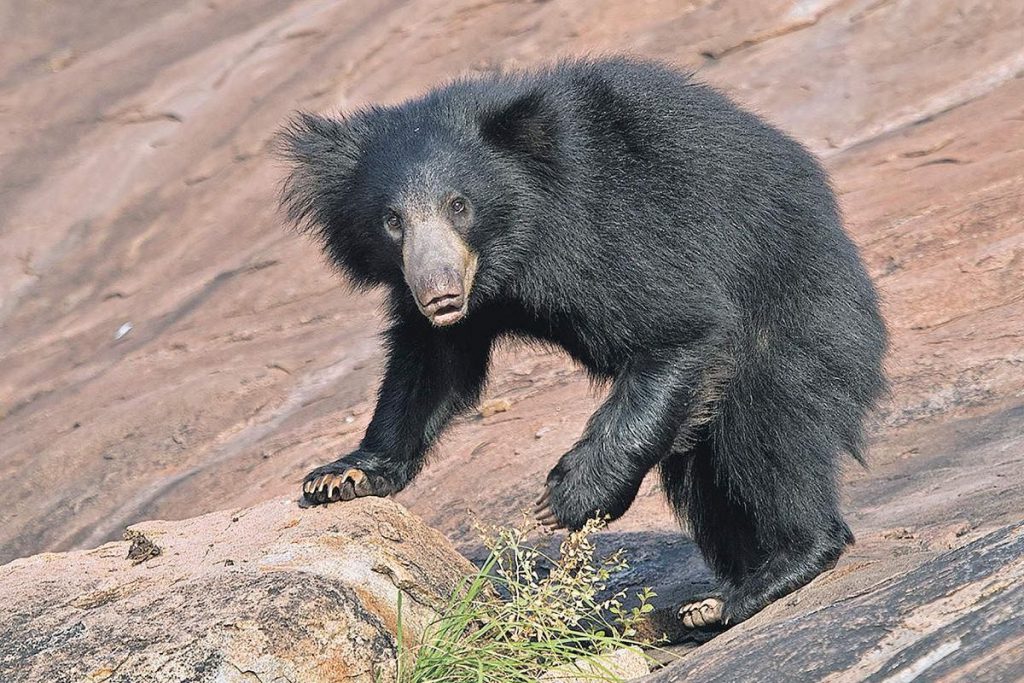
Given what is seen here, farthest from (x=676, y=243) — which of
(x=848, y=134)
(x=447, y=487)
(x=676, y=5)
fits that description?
(x=676, y=5)

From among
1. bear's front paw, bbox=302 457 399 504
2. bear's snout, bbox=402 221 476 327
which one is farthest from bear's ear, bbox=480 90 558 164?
bear's front paw, bbox=302 457 399 504

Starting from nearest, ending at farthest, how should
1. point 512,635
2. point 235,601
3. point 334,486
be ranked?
point 235,601 < point 512,635 < point 334,486

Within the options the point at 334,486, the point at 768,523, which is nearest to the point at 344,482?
the point at 334,486

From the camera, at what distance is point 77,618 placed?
3.84 meters

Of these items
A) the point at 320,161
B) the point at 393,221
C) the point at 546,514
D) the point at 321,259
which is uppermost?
the point at 320,161

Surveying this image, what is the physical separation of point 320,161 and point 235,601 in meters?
1.96

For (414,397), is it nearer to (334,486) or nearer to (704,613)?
(334,486)

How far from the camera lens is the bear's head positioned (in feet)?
15.0

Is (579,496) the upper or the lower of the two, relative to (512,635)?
upper

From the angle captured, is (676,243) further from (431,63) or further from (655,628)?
(431,63)

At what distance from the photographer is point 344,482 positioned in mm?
4715

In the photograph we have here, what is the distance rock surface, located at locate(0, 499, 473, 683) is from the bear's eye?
3.17 ft

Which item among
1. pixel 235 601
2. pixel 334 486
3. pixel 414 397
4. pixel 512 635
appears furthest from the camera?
pixel 414 397

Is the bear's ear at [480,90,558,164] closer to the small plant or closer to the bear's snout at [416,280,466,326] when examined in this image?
the bear's snout at [416,280,466,326]
